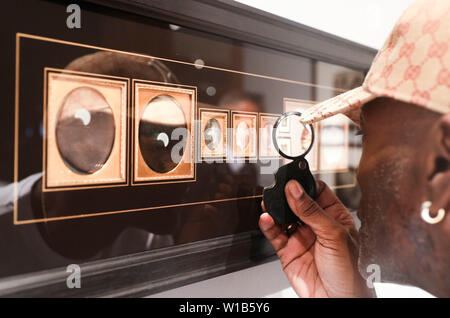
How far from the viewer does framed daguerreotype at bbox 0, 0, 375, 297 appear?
0.41 meters

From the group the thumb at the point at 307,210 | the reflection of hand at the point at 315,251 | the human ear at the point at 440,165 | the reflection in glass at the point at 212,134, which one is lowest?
the reflection of hand at the point at 315,251

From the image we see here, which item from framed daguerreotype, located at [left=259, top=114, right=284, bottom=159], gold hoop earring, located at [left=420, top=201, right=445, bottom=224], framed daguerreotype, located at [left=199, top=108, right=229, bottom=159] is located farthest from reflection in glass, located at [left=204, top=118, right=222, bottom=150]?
gold hoop earring, located at [left=420, top=201, right=445, bottom=224]

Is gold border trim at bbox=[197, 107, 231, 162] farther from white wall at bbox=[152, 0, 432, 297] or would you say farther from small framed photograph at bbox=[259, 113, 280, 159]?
white wall at bbox=[152, 0, 432, 297]

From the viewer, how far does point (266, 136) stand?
649mm

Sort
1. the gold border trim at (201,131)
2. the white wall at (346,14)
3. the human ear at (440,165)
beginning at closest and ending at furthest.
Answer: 1. the human ear at (440,165)
2. the gold border trim at (201,131)
3. the white wall at (346,14)

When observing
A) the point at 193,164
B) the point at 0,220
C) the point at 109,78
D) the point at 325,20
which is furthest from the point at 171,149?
the point at 325,20

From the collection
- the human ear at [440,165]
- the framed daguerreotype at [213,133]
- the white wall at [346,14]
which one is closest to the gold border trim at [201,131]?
the framed daguerreotype at [213,133]

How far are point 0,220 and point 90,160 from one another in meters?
0.14

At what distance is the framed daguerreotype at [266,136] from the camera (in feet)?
2.10

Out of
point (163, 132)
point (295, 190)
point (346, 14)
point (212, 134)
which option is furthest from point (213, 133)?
point (346, 14)

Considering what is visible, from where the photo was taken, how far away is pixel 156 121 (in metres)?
0.51

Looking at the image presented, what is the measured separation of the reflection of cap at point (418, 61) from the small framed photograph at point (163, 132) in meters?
0.31

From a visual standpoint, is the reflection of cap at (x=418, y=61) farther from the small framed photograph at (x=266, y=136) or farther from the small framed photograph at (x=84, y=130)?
the small framed photograph at (x=84, y=130)

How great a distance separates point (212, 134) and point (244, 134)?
79 millimetres
